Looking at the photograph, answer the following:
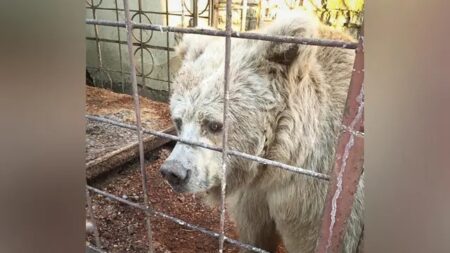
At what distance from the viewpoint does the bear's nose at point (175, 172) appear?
108cm

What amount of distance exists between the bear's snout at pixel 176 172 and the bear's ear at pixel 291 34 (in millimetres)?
377

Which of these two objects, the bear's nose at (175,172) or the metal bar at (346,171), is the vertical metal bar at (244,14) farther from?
the metal bar at (346,171)

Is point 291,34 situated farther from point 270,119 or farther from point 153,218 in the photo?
point 153,218

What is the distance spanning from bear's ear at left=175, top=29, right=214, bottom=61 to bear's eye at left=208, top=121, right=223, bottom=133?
0.84 feet

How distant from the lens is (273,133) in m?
1.14

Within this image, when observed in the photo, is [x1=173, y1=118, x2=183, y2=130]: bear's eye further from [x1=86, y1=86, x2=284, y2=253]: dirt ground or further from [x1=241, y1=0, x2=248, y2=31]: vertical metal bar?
[x1=241, y1=0, x2=248, y2=31]: vertical metal bar

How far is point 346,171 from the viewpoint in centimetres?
70

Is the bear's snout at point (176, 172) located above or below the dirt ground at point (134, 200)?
above

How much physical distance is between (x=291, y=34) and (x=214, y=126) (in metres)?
0.34

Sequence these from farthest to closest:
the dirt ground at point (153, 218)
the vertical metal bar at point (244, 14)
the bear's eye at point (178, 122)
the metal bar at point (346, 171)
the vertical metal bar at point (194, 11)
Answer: the vertical metal bar at point (244, 14), the vertical metal bar at point (194, 11), the dirt ground at point (153, 218), the bear's eye at point (178, 122), the metal bar at point (346, 171)

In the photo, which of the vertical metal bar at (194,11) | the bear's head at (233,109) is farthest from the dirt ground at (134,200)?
the bear's head at (233,109)

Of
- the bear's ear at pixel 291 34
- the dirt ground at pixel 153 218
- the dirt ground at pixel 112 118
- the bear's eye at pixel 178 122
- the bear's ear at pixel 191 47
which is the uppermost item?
the bear's ear at pixel 291 34

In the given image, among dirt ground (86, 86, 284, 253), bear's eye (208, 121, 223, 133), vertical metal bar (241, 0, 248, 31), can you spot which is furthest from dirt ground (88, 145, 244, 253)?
vertical metal bar (241, 0, 248, 31)
